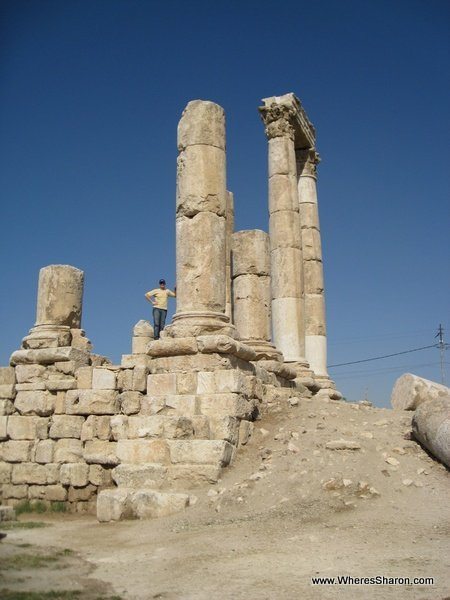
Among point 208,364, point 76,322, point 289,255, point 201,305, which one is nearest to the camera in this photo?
point 208,364

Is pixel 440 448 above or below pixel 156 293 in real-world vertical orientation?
below

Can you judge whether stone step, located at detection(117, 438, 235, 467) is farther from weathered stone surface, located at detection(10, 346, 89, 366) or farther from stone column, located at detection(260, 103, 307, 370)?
stone column, located at detection(260, 103, 307, 370)

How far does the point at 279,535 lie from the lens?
20.6 feet

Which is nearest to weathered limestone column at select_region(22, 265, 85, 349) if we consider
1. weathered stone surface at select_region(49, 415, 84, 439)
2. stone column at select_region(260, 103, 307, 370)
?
weathered stone surface at select_region(49, 415, 84, 439)

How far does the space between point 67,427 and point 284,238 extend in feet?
29.4

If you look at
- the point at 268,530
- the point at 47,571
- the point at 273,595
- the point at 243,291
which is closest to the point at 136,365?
the point at 243,291

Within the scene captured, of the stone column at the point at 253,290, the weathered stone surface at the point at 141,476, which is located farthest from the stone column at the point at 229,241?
the weathered stone surface at the point at 141,476

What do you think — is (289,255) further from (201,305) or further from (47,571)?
(47,571)

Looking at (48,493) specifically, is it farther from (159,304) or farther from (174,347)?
(159,304)

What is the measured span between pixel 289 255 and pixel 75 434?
872 cm

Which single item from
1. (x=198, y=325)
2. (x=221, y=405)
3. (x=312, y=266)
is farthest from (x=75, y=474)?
(x=312, y=266)

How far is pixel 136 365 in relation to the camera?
418 inches

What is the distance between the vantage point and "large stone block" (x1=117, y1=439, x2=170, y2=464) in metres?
8.98

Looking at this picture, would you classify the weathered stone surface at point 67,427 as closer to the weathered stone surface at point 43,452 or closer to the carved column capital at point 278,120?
the weathered stone surface at point 43,452
